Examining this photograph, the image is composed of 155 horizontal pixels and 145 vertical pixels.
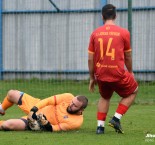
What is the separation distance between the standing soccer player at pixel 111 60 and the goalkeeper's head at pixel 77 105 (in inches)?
10.8

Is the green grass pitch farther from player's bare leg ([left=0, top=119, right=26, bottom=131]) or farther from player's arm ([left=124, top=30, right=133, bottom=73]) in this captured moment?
player's arm ([left=124, top=30, right=133, bottom=73])

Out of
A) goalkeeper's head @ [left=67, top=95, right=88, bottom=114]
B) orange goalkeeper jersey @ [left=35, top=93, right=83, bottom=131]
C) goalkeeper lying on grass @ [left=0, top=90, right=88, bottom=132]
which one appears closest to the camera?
goalkeeper's head @ [left=67, top=95, right=88, bottom=114]

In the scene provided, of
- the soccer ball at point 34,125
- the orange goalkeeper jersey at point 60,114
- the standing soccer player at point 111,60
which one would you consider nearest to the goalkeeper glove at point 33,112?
the soccer ball at point 34,125

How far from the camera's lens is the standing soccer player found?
393 inches

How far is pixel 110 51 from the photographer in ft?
32.8

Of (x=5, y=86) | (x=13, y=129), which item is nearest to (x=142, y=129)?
(x=13, y=129)

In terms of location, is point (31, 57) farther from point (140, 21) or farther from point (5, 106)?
point (5, 106)

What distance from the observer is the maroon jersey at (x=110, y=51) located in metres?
9.98

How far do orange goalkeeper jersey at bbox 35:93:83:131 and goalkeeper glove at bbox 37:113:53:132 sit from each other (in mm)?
92

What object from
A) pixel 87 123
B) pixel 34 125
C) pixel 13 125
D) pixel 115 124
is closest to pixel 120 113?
pixel 115 124

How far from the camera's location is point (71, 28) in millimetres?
20125

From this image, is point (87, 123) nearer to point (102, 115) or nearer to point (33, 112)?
point (102, 115)

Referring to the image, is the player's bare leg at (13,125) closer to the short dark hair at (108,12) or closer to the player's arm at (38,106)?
the player's arm at (38,106)

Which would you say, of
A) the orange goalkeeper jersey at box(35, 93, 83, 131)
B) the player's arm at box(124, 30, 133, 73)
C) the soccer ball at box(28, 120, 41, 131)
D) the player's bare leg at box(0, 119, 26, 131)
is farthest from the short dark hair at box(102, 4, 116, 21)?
the player's bare leg at box(0, 119, 26, 131)
